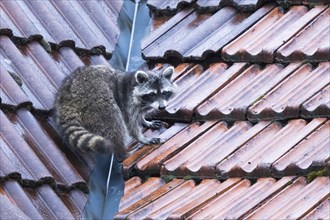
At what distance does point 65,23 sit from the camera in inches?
341

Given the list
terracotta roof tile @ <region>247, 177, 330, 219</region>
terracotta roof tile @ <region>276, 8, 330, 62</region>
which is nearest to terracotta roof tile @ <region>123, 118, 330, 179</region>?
terracotta roof tile @ <region>247, 177, 330, 219</region>

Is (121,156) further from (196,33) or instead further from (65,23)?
(65,23)

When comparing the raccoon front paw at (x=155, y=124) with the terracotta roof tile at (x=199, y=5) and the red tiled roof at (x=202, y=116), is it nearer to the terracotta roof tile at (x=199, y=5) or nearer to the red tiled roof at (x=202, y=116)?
the red tiled roof at (x=202, y=116)

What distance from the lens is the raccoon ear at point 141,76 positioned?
8.12m

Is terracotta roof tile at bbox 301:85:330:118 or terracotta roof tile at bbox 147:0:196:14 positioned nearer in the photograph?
terracotta roof tile at bbox 301:85:330:118

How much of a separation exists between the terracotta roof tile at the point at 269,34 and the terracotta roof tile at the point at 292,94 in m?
0.31

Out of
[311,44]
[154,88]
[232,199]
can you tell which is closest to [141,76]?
[154,88]

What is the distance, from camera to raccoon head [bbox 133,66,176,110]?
7859mm

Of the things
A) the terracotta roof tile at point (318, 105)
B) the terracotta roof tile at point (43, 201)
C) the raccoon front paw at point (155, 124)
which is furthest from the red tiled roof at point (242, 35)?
the terracotta roof tile at point (43, 201)

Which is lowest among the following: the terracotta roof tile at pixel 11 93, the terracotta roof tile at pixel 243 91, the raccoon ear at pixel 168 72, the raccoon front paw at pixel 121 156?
the terracotta roof tile at pixel 243 91

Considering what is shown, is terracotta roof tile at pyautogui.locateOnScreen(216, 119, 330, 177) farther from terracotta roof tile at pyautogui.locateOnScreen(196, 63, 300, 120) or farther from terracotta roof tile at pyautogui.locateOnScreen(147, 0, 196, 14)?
terracotta roof tile at pyautogui.locateOnScreen(147, 0, 196, 14)

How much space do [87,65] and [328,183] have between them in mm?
2581

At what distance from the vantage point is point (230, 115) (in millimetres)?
Answer: 7203

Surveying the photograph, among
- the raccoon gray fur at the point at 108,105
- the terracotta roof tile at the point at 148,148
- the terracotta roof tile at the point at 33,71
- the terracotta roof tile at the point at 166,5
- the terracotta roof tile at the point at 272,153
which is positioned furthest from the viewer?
the terracotta roof tile at the point at 166,5
